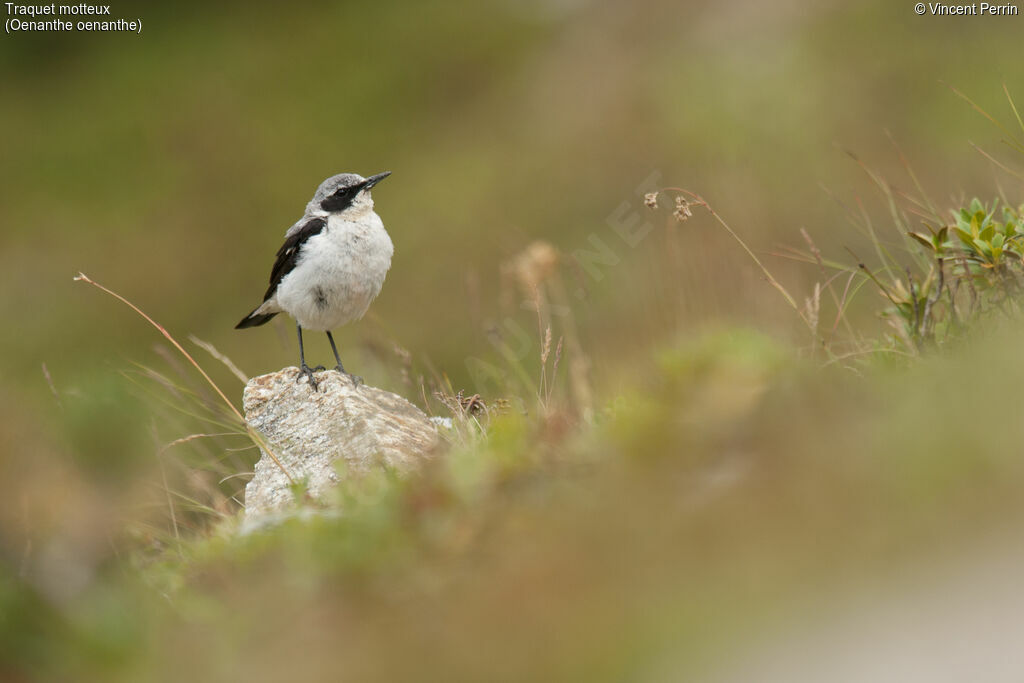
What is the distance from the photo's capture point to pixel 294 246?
8.84 m

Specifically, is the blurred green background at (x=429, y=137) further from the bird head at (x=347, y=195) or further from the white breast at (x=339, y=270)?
the white breast at (x=339, y=270)

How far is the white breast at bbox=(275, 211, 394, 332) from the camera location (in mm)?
8438

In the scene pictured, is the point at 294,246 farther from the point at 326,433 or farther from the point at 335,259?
the point at 326,433

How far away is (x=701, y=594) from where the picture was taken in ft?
9.93

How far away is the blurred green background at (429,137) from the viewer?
20.8 metres

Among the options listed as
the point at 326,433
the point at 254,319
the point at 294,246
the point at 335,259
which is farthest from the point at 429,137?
the point at 326,433

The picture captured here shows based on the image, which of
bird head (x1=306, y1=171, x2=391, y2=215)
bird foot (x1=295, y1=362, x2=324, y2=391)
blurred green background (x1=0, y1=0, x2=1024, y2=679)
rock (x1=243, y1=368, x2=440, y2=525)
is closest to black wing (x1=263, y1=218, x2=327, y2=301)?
bird head (x1=306, y1=171, x2=391, y2=215)

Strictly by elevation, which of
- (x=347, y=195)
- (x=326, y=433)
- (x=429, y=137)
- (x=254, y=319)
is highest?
(x=429, y=137)

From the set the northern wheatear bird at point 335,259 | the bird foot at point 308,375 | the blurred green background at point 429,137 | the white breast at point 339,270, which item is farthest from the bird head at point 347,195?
the blurred green background at point 429,137

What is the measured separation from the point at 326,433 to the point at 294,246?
2.37 m

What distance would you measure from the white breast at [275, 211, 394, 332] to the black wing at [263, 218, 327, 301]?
3.0 inches

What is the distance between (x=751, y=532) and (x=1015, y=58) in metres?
22.0

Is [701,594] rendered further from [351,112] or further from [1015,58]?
[351,112]

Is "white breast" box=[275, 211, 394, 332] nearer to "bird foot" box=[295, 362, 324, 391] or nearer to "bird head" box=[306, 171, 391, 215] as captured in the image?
"bird head" box=[306, 171, 391, 215]
